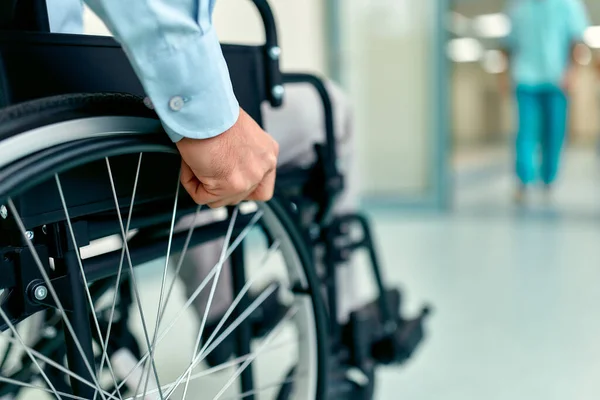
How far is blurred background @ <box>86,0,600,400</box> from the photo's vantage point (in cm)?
147

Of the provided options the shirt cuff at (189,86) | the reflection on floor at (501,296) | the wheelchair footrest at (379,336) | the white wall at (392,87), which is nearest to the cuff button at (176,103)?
the shirt cuff at (189,86)

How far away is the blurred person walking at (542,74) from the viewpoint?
3.25 metres

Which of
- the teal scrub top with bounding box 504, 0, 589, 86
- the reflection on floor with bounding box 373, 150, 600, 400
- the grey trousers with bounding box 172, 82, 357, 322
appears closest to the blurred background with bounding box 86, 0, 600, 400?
the reflection on floor with bounding box 373, 150, 600, 400

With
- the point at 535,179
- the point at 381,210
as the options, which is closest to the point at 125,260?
the point at 381,210

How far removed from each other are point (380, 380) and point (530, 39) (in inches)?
100

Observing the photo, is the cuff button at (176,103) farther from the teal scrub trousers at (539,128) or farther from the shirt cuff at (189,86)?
the teal scrub trousers at (539,128)

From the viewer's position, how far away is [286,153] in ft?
3.56

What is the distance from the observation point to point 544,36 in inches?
129

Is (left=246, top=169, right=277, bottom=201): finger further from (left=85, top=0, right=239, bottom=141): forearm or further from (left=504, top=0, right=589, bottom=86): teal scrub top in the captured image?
(left=504, top=0, right=589, bottom=86): teal scrub top

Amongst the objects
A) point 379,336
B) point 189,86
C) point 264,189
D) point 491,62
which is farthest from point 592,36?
point 189,86

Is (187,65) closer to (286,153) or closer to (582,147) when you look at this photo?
(286,153)

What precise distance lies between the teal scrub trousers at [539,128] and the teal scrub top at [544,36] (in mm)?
92

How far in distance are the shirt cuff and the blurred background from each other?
95cm

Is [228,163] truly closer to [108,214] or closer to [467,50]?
[108,214]
